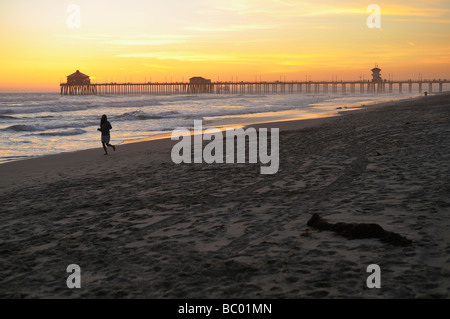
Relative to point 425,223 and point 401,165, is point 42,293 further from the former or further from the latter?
point 401,165

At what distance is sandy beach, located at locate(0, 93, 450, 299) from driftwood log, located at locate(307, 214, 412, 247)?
0.25 ft

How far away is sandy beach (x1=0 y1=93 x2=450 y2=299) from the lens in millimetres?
3295

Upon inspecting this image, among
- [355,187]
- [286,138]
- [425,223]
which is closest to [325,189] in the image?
[355,187]

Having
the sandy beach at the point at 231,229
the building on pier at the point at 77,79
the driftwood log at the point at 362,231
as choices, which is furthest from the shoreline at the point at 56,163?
the building on pier at the point at 77,79

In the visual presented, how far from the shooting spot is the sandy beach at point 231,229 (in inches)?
130

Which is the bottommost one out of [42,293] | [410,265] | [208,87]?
[42,293]

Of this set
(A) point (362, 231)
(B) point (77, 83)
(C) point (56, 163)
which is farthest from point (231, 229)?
(B) point (77, 83)

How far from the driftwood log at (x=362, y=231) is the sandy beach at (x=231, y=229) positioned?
76mm

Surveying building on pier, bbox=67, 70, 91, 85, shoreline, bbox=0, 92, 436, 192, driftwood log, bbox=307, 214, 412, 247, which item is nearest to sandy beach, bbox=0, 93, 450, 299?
driftwood log, bbox=307, 214, 412, 247

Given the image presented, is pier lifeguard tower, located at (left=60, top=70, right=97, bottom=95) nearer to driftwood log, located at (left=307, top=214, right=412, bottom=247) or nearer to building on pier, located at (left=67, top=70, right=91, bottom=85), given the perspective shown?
building on pier, located at (left=67, top=70, right=91, bottom=85)

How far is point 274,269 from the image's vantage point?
138 inches

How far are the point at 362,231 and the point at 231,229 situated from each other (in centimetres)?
139

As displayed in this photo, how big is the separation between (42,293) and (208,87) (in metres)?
137
